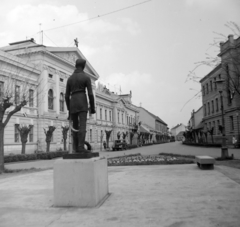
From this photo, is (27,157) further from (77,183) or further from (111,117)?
(111,117)

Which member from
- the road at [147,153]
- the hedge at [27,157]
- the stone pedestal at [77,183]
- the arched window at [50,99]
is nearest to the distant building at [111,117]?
the arched window at [50,99]

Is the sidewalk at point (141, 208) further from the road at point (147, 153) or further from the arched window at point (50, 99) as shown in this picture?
the arched window at point (50, 99)

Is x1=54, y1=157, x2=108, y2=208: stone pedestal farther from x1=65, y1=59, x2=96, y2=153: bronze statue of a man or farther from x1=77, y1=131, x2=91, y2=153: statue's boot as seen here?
x1=65, y1=59, x2=96, y2=153: bronze statue of a man

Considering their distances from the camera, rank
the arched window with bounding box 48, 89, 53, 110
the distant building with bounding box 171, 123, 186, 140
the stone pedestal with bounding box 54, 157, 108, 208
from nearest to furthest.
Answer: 1. the stone pedestal with bounding box 54, 157, 108, 208
2. the arched window with bounding box 48, 89, 53, 110
3. the distant building with bounding box 171, 123, 186, 140

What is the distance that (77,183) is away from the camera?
5.64 m

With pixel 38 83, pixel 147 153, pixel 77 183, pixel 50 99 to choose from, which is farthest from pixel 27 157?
pixel 77 183

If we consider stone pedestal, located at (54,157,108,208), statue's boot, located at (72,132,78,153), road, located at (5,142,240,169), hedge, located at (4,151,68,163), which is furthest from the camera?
hedge, located at (4,151,68,163)

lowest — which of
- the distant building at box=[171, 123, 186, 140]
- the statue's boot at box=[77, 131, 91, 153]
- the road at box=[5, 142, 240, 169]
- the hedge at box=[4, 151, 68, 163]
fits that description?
the road at box=[5, 142, 240, 169]

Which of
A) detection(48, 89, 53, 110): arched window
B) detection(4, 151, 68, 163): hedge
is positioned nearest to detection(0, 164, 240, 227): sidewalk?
detection(4, 151, 68, 163): hedge

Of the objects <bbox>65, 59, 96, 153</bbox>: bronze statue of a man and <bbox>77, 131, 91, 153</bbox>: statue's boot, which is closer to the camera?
<bbox>77, 131, 91, 153</bbox>: statue's boot

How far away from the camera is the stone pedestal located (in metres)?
5.58

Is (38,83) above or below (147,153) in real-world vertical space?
above

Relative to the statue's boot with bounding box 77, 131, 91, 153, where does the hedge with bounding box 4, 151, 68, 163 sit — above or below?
below

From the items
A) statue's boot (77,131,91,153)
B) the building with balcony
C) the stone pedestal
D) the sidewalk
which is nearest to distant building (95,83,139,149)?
the building with balcony
